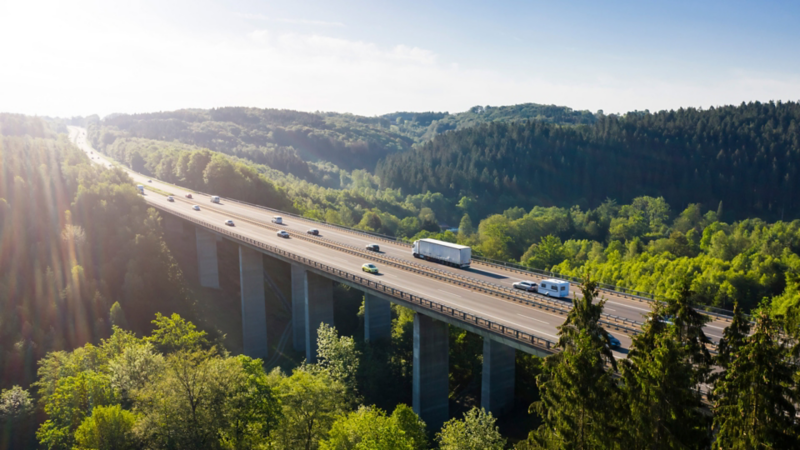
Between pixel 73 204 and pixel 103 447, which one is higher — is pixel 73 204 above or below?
above

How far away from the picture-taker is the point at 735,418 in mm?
16203

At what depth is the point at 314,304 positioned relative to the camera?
6262 cm

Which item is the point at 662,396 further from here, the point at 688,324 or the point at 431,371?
the point at 431,371

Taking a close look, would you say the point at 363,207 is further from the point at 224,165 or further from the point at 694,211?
the point at 694,211

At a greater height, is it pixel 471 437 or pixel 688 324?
pixel 688 324

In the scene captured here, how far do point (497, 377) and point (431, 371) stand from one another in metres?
6.35

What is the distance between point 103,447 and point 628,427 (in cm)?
3227

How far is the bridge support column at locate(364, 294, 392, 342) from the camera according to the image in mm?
61312

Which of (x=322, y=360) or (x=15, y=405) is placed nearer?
(x=15, y=405)

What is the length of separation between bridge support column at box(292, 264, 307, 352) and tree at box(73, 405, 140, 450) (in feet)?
104

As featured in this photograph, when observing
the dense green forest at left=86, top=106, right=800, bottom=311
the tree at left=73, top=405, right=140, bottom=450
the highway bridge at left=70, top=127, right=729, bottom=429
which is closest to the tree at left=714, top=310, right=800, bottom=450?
the dense green forest at left=86, top=106, right=800, bottom=311

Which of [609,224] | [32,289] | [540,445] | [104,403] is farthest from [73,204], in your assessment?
[609,224]

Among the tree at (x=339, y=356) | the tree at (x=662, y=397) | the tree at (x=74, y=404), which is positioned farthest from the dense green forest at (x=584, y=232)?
the tree at (x=74, y=404)

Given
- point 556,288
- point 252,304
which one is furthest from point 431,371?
point 252,304
